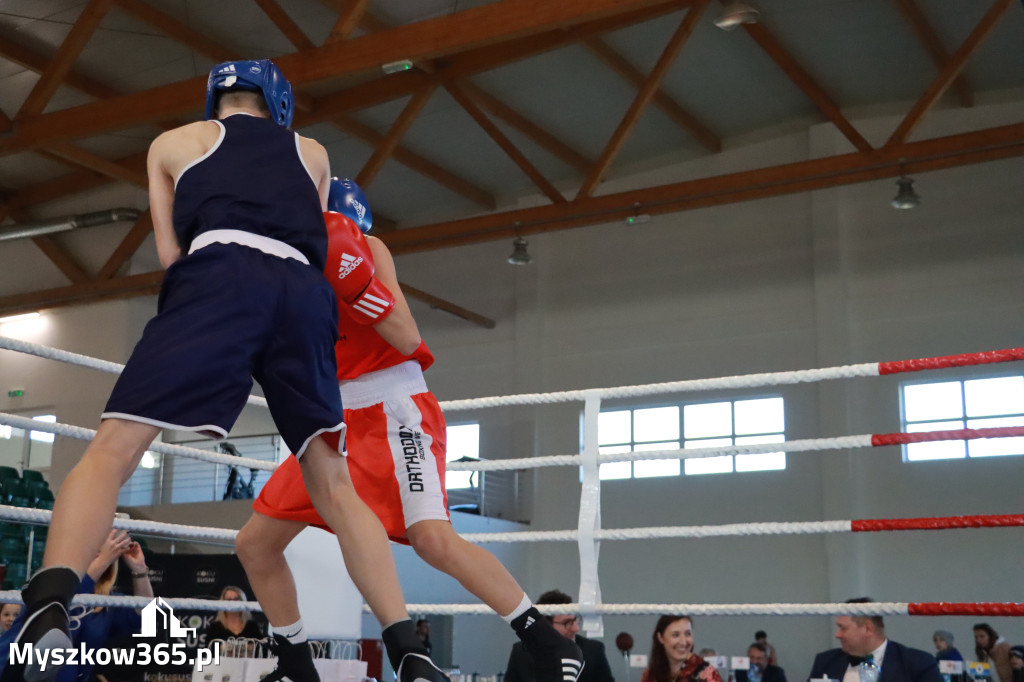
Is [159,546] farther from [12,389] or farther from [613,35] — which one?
[613,35]

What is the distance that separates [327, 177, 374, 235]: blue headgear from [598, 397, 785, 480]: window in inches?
354

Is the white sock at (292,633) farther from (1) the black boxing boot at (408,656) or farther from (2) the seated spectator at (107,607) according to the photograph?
(2) the seated spectator at (107,607)

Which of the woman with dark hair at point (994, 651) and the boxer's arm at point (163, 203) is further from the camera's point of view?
the woman with dark hair at point (994, 651)

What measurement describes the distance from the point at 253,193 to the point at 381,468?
67 centimetres

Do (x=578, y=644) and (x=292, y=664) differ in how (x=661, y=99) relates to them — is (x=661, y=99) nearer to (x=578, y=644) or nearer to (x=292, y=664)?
(x=578, y=644)

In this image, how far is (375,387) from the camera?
2.16 m

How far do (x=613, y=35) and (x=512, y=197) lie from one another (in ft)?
12.2

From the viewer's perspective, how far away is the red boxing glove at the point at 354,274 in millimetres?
1883

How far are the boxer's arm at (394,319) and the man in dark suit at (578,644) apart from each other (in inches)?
73.7

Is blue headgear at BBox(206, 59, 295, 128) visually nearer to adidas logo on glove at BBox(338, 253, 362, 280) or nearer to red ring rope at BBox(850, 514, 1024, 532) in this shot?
adidas logo on glove at BBox(338, 253, 362, 280)

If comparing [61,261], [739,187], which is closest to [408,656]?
[739,187]

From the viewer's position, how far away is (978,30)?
7699mm

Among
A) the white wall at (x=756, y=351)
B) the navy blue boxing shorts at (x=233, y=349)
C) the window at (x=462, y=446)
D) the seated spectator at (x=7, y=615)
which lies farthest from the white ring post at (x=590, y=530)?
the window at (x=462, y=446)

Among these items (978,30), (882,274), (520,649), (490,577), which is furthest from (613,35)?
(490,577)
